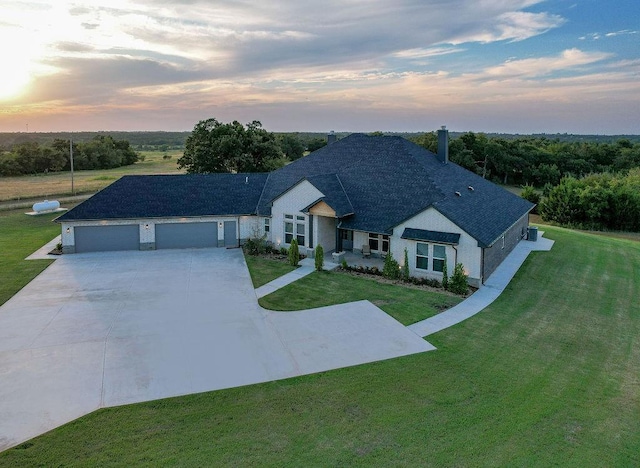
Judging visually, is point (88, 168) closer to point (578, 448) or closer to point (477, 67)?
point (477, 67)

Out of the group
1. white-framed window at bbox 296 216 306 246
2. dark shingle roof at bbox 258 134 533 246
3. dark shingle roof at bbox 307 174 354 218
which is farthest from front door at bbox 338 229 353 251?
white-framed window at bbox 296 216 306 246

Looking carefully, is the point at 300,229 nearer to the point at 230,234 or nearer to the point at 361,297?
the point at 230,234

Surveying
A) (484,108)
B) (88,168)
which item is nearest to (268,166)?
(484,108)

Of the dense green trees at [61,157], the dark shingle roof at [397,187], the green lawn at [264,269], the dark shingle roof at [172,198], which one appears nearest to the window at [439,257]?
the dark shingle roof at [397,187]

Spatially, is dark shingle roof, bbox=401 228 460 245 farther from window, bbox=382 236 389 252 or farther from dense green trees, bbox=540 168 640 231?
dense green trees, bbox=540 168 640 231

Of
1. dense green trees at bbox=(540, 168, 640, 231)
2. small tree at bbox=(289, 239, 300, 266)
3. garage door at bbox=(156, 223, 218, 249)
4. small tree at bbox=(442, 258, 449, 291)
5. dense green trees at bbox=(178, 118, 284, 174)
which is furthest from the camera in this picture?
dense green trees at bbox=(178, 118, 284, 174)
